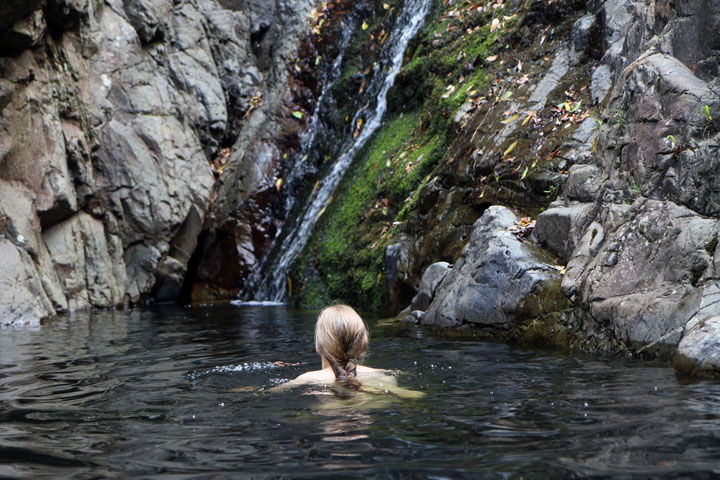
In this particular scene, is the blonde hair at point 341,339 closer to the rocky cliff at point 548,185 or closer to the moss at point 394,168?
the rocky cliff at point 548,185

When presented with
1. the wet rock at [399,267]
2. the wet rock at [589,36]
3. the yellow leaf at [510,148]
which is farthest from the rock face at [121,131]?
the wet rock at [589,36]

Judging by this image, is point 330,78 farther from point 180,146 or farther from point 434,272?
point 434,272

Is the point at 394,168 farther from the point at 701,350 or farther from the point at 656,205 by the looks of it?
the point at 701,350

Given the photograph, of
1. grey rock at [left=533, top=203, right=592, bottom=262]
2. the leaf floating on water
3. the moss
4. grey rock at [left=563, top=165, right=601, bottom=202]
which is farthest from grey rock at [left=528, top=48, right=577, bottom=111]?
grey rock at [left=533, top=203, right=592, bottom=262]

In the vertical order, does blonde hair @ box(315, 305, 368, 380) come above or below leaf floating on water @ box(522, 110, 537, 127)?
below

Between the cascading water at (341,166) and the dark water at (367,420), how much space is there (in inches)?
320

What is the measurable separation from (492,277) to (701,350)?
315 cm

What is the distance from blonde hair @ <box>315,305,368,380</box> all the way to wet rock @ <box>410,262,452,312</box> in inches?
184

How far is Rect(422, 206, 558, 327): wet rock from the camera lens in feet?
24.6

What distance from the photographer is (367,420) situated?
384 centimetres

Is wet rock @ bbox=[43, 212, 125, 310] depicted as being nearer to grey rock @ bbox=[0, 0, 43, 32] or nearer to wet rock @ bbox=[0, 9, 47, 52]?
wet rock @ bbox=[0, 9, 47, 52]

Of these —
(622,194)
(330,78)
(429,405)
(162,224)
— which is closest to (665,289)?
(622,194)

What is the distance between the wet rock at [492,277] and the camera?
295 inches

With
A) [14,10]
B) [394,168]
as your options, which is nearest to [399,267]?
[394,168]
